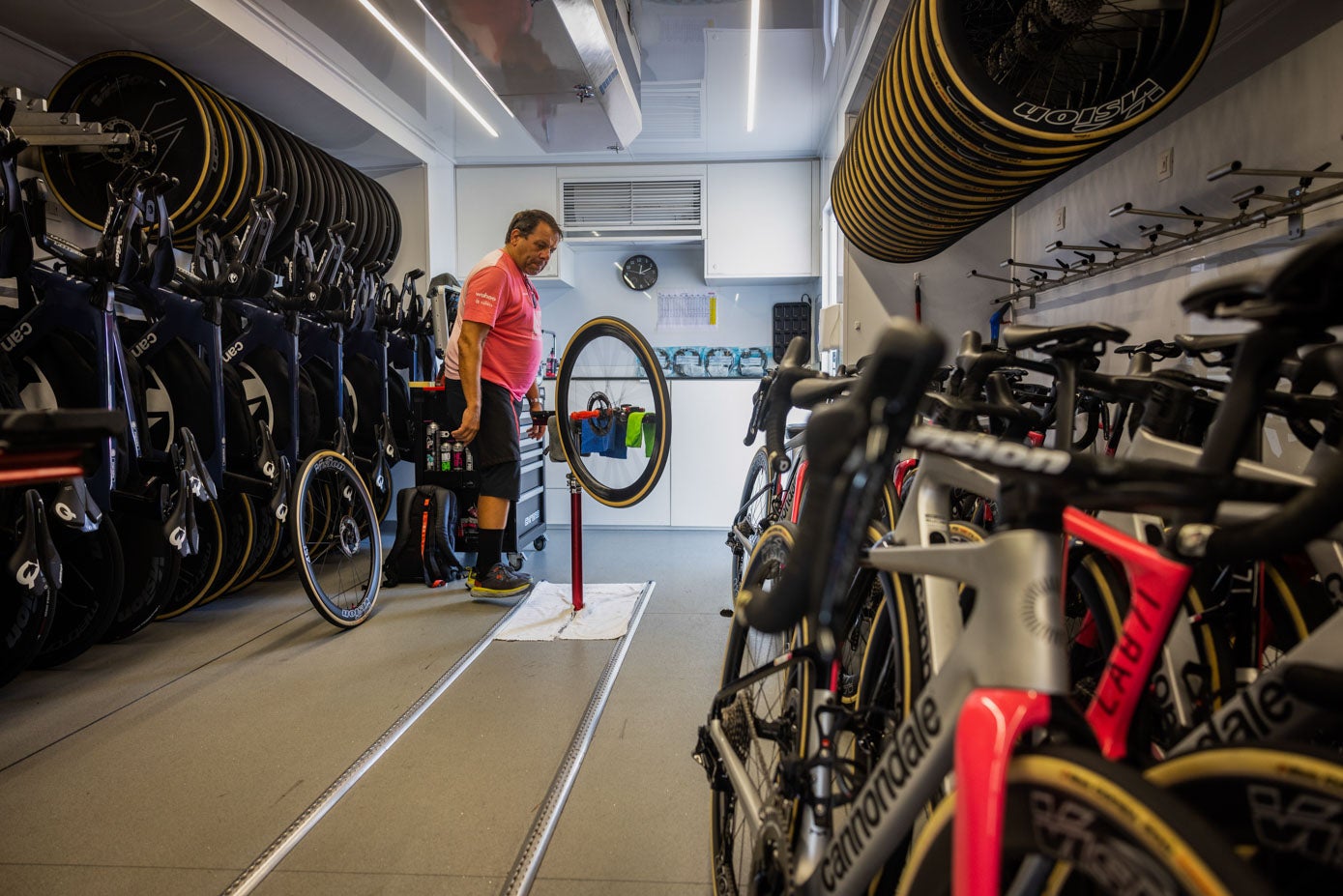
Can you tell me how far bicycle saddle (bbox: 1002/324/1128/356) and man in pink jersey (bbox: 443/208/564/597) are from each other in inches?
94.7

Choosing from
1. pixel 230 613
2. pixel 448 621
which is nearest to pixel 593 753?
pixel 448 621

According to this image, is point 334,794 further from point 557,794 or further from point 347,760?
point 557,794

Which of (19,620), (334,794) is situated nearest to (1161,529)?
(334,794)

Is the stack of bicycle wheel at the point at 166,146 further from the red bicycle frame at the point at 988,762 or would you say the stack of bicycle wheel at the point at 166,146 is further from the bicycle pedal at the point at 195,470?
the red bicycle frame at the point at 988,762

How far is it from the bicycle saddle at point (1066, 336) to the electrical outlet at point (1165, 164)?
3.99ft

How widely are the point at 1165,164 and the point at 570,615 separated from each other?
2519 mm

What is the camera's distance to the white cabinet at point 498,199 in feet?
16.6

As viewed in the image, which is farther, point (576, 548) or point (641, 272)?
point (641, 272)

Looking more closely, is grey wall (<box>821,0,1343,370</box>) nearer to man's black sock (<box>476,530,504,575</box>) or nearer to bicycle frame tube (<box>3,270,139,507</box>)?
man's black sock (<box>476,530,504,575</box>)

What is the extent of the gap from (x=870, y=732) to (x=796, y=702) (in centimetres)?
17

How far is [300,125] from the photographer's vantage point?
3.98m

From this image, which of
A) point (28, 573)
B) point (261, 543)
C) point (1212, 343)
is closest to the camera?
point (1212, 343)

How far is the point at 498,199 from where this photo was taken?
507cm

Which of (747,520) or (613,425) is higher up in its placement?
(613,425)
